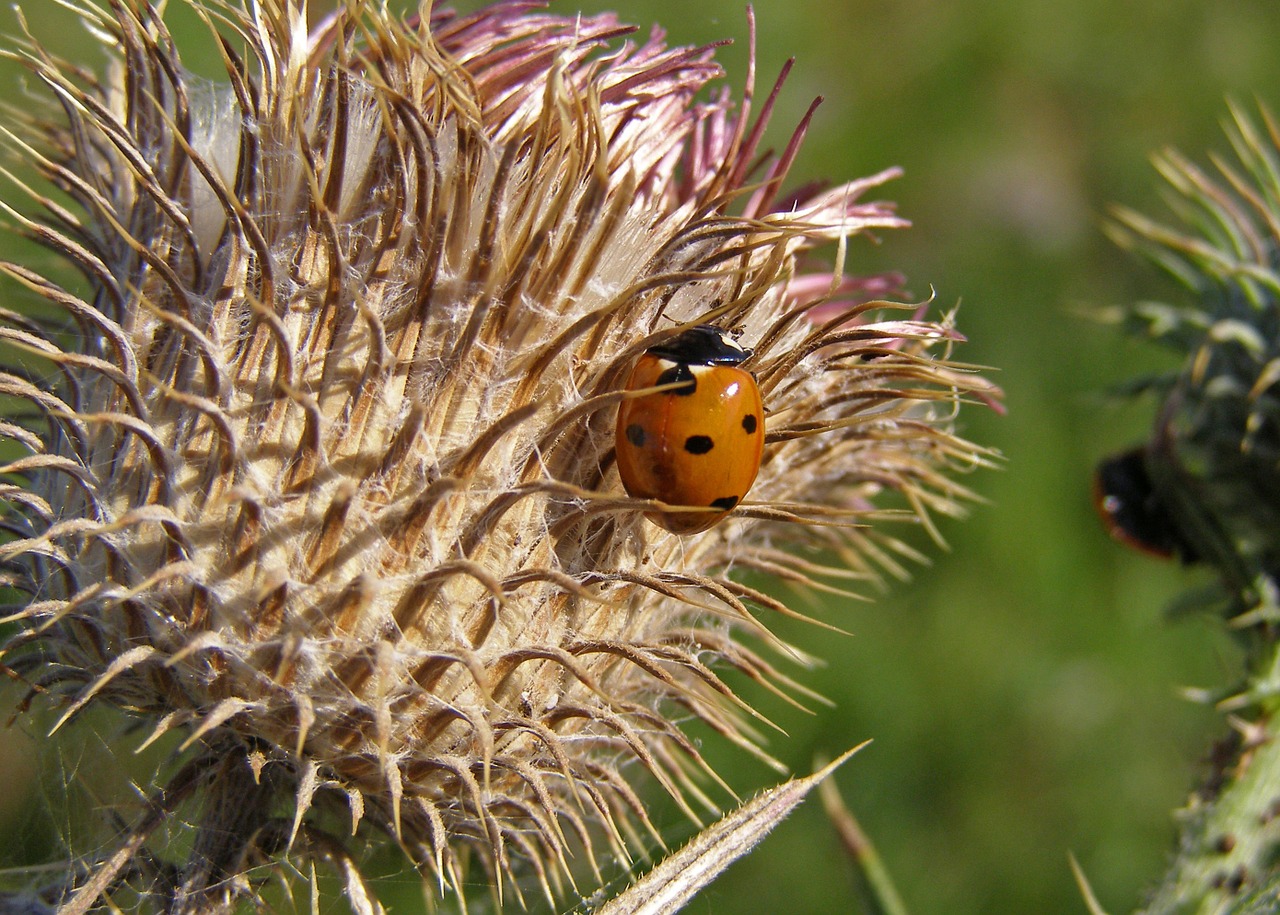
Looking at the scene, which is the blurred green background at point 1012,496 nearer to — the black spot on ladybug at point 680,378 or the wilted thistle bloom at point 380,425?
the wilted thistle bloom at point 380,425

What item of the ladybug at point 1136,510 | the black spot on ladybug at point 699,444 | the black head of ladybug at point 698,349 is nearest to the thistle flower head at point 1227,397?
the ladybug at point 1136,510

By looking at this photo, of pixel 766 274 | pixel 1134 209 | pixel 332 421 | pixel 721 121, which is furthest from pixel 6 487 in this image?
pixel 1134 209

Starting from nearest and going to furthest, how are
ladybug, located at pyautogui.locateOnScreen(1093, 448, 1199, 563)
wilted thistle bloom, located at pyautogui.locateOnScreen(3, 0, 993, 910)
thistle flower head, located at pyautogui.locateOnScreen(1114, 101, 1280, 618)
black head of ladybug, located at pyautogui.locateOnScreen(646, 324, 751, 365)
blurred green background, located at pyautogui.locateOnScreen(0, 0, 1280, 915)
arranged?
1. wilted thistle bloom, located at pyautogui.locateOnScreen(3, 0, 993, 910)
2. black head of ladybug, located at pyautogui.locateOnScreen(646, 324, 751, 365)
3. thistle flower head, located at pyautogui.locateOnScreen(1114, 101, 1280, 618)
4. ladybug, located at pyautogui.locateOnScreen(1093, 448, 1199, 563)
5. blurred green background, located at pyautogui.locateOnScreen(0, 0, 1280, 915)

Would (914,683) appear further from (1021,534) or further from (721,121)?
(721,121)

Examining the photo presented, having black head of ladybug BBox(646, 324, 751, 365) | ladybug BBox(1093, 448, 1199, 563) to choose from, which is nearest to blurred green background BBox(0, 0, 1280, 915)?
ladybug BBox(1093, 448, 1199, 563)

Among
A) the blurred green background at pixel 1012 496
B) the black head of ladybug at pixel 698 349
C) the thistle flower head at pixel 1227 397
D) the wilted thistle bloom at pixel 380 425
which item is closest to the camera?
the wilted thistle bloom at pixel 380 425

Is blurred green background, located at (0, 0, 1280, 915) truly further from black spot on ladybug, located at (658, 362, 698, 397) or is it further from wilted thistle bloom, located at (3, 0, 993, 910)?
black spot on ladybug, located at (658, 362, 698, 397)
